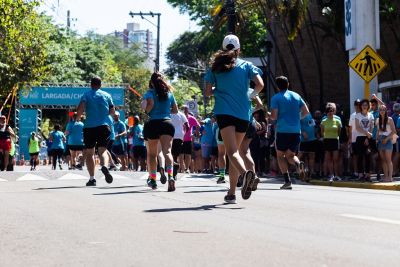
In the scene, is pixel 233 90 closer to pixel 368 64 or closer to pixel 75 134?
pixel 368 64

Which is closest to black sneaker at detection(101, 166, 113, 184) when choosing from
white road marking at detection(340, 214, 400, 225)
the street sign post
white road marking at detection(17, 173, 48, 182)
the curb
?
white road marking at detection(17, 173, 48, 182)

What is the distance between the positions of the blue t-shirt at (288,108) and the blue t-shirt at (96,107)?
2696 millimetres

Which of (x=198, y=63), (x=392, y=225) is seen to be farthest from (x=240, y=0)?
(x=198, y=63)

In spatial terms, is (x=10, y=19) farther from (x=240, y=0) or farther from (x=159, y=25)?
(x=159, y=25)

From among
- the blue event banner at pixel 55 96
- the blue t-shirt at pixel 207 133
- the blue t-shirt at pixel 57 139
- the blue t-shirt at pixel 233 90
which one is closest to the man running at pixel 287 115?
the blue t-shirt at pixel 233 90

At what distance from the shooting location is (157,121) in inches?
499

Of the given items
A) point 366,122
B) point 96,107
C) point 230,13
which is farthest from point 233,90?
point 230,13

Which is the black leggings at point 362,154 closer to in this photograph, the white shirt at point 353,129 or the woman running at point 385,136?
the white shirt at point 353,129

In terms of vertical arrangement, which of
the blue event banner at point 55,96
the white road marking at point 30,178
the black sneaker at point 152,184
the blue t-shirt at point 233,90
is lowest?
the black sneaker at point 152,184

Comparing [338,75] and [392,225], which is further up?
[338,75]

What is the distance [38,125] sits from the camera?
4700cm

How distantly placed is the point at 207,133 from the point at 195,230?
17.2 m

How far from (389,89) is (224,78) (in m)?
12.0

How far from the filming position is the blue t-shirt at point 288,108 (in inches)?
520
